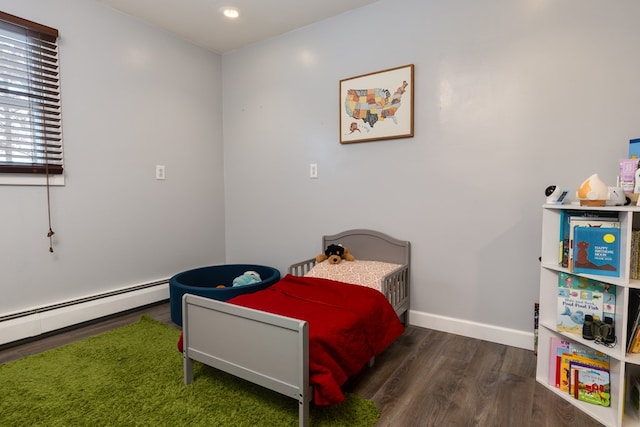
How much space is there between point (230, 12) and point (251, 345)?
2518 millimetres

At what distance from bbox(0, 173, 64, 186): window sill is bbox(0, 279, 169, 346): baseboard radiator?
0.87 metres

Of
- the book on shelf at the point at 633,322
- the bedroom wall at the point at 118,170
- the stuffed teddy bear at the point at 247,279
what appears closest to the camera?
the book on shelf at the point at 633,322

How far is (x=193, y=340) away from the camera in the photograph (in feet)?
5.76

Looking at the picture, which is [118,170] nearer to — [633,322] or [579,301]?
[579,301]

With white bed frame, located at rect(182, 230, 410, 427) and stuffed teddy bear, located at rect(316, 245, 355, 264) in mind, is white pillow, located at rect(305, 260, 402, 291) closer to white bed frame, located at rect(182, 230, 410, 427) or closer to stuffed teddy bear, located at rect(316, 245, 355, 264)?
stuffed teddy bear, located at rect(316, 245, 355, 264)

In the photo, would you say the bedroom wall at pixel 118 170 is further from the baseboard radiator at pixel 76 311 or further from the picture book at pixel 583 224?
the picture book at pixel 583 224

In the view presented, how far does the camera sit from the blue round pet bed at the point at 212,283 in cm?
243

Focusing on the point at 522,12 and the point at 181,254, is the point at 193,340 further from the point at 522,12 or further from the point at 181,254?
the point at 522,12

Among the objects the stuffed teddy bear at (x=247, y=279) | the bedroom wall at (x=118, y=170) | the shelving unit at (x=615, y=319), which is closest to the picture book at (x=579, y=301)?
the shelving unit at (x=615, y=319)

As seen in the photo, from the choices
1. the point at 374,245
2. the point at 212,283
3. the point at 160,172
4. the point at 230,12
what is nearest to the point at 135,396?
the point at 212,283

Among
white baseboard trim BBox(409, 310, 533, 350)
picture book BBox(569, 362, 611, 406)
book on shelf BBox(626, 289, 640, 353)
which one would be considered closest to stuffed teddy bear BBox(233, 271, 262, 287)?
white baseboard trim BBox(409, 310, 533, 350)

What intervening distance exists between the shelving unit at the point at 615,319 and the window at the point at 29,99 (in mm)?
3156

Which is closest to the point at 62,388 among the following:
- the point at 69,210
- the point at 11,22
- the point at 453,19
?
the point at 69,210

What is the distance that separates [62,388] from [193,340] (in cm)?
70
